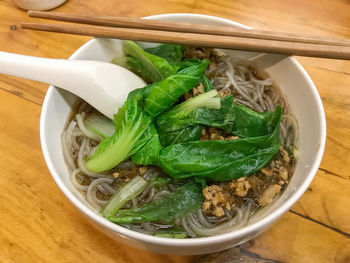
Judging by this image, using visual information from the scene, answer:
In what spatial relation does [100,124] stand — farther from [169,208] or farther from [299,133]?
[299,133]

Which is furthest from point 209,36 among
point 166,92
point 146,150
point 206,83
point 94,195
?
point 94,195

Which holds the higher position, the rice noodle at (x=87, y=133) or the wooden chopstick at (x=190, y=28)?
the wooden chopstick at (x=190, y=28)

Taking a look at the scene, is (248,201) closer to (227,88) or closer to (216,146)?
(216,146)

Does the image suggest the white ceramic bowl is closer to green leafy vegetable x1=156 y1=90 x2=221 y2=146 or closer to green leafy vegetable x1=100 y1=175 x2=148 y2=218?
green leafy vegetable x1=100 y1=175 x2=148 y2=218

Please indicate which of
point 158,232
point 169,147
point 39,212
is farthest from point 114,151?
point 39,212

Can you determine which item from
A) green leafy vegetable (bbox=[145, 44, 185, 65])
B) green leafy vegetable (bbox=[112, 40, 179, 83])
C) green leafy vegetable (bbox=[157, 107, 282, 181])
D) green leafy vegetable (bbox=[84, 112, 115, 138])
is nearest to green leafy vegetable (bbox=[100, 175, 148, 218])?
green leafy vegetable (bbox=[157, 107, 282, 181])

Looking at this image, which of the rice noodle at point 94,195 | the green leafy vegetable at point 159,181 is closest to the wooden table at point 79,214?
the rice noodle at point 94,195

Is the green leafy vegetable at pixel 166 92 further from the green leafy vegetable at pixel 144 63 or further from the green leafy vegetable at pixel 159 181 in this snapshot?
the green leafy vegetable at pixel 159 181
